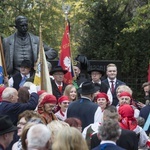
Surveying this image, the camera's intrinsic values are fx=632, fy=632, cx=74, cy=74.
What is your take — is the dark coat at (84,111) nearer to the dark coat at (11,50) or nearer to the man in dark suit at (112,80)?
the man in dark suit at (112,80)

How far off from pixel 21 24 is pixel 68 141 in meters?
9.39

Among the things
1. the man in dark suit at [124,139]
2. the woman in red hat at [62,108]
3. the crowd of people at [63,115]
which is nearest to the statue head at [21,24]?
the crowd of people at [63,115]

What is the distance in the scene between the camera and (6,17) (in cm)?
2333

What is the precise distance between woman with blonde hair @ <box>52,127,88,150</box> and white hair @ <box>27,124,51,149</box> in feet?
0.36

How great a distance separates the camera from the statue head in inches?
612

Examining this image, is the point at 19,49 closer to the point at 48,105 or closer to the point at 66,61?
the point at 66,61

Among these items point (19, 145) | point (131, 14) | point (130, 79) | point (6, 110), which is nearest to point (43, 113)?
point (6, 110)

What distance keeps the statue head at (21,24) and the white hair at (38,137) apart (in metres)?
9.05

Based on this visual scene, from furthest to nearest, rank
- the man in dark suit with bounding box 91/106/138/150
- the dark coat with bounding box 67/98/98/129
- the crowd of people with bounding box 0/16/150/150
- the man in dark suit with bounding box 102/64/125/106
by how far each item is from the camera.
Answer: the man in dark suit with bounding box 102/64/125/106 < the dark coat with bounding box 67/98/98/129 < the man in dark suit with bounding box 91/106/138/150 < the crowd of people with bounding box 0/16/150/150

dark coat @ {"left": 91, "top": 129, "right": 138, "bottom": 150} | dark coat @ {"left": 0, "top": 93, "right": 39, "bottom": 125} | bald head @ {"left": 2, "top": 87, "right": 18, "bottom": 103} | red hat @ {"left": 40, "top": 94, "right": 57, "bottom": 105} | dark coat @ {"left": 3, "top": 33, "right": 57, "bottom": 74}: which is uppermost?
dark coat @ {"left": 3, "top": 33, "right": 57, "bottom": 74}

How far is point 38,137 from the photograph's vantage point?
6.58m

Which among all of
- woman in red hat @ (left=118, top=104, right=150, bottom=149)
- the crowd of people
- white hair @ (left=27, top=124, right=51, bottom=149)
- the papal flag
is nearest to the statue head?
the crowd of people

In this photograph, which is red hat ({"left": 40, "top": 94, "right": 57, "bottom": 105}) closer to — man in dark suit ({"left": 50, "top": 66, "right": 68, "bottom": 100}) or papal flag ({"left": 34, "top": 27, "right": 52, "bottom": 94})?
papal flag ({"left": 34, "top": 27, "right": 52, "bottom": 94})

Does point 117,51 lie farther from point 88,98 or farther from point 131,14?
point 88,98
